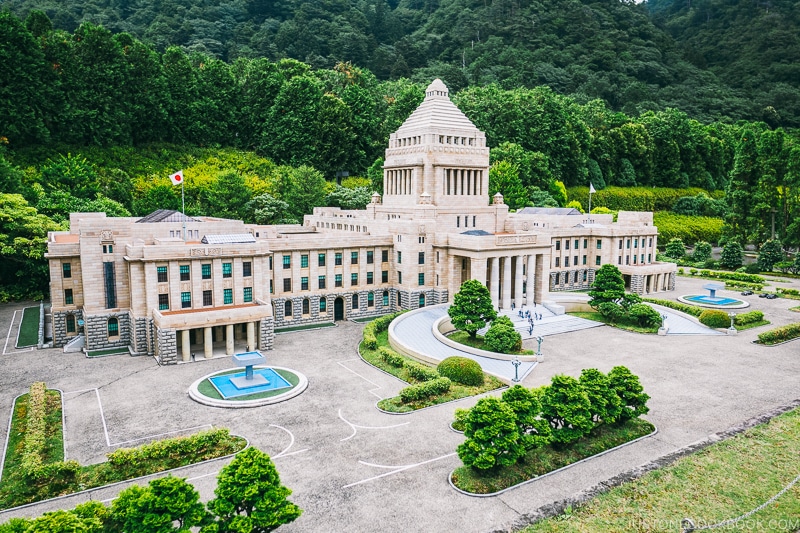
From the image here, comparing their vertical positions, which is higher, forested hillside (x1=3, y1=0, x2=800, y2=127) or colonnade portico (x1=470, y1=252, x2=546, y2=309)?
forested hillside (x1=3, y1=0, x2=800, y2=127)

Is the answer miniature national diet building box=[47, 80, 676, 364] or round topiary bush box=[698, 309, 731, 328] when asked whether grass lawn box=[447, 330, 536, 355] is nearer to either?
miniature national diet building box=[47, 80, 676, 364]

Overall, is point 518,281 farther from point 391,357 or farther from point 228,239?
point 228,239

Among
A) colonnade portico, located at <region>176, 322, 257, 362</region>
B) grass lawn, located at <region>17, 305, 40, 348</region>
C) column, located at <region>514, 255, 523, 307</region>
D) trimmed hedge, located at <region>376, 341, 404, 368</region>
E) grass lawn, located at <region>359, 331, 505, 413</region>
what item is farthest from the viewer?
column, located at <region>514, 255, 523, 307</region>

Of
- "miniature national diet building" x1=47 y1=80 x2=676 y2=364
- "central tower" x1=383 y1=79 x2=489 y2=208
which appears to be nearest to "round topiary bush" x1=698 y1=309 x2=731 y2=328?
"miniature national diet building" x1=47 y1=80 x2=676 y2=364

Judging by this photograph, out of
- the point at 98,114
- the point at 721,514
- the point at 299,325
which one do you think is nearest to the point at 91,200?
the point at 98,114

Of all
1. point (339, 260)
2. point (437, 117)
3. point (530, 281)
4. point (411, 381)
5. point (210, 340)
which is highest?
point (437, 117)

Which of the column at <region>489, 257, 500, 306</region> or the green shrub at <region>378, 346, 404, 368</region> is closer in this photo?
the green shrub at <region>378, 346, 404, 368</region>

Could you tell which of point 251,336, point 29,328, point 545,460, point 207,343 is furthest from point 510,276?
point 29,328
